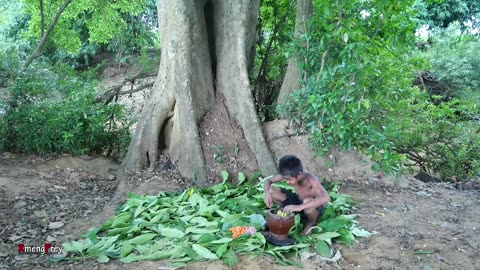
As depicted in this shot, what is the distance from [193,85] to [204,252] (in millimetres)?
2930

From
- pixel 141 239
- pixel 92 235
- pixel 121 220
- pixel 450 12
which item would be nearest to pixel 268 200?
pixel 141 239

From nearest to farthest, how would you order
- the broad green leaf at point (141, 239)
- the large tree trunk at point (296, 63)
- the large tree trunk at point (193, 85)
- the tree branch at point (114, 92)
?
the broad green leaf at point (141, 239) → the large tree trunk at point (296, 63) → the large tree trunk at point (193, 85) → the tree branch at point (114, 92)

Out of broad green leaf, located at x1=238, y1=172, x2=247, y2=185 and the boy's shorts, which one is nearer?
the boy's shorts

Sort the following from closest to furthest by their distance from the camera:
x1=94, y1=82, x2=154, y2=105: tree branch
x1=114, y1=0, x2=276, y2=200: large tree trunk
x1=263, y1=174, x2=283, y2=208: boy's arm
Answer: x1=263, y1=174, x2=283, y2=208: boy's arm, x1=114, y1=0, x2=276, y2=200: large tree trunk, x1=94, y1=82, x2=154, y2=105: tree branch

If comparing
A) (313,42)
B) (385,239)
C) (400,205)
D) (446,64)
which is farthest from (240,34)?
(446,64)

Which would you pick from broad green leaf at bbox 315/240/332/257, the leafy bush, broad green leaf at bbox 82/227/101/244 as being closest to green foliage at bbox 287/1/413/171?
the leafy bush

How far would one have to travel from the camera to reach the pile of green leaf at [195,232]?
3568 millimetres

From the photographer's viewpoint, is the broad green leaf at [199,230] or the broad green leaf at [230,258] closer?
the broad green leaf at [230,258]

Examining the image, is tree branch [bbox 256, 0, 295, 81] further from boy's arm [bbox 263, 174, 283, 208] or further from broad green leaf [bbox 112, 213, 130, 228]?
broad green leaf [bbox 112, 213, 130, 228]

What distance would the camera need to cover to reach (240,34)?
19.7 ft

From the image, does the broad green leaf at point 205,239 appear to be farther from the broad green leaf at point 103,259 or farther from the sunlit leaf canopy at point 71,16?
the sunlit leaf canopy at point 71,16

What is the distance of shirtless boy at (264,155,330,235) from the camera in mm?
3691

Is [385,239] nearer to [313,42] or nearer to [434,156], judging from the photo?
[313,42]

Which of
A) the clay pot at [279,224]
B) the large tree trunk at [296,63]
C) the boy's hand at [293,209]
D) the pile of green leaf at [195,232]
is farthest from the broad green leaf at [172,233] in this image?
the large tree trunk at [296,63]
